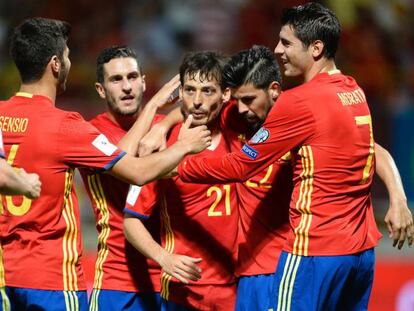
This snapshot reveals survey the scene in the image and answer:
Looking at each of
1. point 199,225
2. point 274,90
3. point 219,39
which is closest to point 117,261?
point 199,225

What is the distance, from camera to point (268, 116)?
569 cm

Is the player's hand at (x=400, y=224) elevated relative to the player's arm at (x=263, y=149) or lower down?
lower down

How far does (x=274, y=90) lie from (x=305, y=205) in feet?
2.93

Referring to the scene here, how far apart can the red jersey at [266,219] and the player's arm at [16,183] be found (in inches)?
68.1

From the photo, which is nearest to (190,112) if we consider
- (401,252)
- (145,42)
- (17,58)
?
(17,58)

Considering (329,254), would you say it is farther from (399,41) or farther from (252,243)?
(399,41)

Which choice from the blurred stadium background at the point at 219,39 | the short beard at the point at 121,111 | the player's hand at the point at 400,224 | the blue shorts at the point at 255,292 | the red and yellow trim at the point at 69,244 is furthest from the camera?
the blurred stadium background at the point at 219,39

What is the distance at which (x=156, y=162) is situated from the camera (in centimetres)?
563

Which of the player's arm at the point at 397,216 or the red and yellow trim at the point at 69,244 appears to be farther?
the player's arm at the point at 397,216

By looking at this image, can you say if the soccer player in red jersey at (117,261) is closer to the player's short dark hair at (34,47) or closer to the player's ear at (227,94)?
the player's ear at (227,94)

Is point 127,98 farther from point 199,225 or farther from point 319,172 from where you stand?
point 319,172

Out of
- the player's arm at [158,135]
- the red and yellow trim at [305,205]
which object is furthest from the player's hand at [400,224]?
the player's arm at [158,135]

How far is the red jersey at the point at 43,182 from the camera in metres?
5.53

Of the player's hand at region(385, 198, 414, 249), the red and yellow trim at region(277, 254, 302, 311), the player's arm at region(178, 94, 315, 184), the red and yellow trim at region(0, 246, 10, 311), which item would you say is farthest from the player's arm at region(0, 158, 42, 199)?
the player's hand at region(385, 198, 414, 249)
